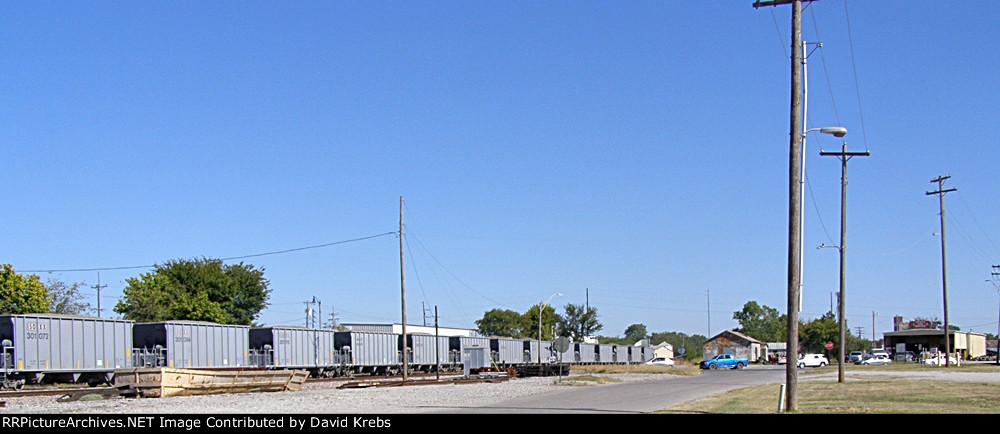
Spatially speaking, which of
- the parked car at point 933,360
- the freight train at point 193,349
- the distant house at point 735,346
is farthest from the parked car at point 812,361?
the distant house at point 735,346

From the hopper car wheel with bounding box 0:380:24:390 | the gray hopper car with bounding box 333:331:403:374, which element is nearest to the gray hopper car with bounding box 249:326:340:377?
the gray hopper car with bounding box 333:331:403:374

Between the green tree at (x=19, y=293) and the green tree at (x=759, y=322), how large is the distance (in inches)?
5609

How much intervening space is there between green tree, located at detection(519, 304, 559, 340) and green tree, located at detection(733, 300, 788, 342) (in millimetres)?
50658

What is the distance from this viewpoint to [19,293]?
2363 inches

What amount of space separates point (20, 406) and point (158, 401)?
11.1 feet

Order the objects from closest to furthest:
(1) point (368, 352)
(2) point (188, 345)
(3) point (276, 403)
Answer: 1. (3) point (276, 403)
2. (2) point (188, 345)
3. (1) point (368, 352)

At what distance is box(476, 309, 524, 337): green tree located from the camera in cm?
15838

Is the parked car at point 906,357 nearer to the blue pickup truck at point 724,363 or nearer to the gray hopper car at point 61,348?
the blue pickup truck at point 724,363

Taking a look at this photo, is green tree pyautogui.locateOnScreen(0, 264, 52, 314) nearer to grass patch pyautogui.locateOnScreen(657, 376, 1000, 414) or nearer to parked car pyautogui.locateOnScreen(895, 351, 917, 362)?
grass patch pyautogui.locateOnScreen(657, 376, 1000, 414)

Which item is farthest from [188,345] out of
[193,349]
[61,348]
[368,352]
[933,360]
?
[933,360]

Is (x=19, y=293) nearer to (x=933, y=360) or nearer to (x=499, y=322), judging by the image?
(x=933, y=360)

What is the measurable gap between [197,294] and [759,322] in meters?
124
